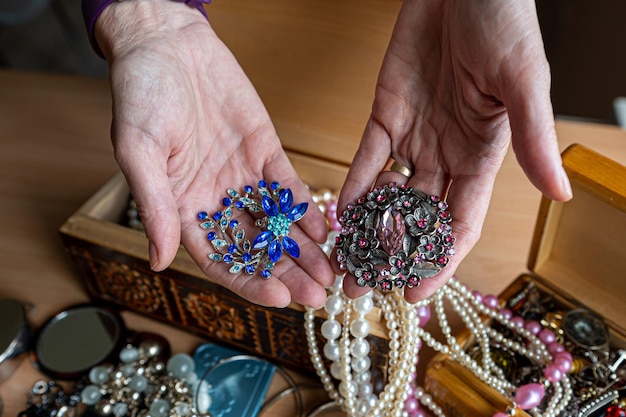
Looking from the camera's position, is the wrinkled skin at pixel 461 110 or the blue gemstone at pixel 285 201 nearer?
the wrinkled skin at pixel 461 110

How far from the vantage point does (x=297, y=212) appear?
32.3 inches

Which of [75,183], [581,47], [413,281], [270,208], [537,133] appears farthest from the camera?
[581,47]

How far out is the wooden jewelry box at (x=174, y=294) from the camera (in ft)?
2.77

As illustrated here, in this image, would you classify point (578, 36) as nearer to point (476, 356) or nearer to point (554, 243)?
point (554, 243)

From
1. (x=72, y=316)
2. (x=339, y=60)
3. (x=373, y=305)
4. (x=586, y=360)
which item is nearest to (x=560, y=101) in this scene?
(x=339, y=60)

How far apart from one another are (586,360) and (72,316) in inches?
33.1

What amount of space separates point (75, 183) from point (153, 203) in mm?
636

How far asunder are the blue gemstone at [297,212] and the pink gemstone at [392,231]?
0.12 m

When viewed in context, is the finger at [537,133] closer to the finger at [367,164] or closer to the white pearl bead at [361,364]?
the finger at [367,164]

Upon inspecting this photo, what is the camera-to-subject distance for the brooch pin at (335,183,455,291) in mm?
733

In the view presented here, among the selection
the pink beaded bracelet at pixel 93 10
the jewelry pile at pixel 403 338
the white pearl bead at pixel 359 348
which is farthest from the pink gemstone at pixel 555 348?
the pink beaded bracelet at pixel 93 10

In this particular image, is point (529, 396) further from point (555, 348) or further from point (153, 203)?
point (153, 203)

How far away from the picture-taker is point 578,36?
75.2 inches

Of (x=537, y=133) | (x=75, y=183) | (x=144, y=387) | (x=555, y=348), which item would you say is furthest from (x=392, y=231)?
(x=75, y=183)
